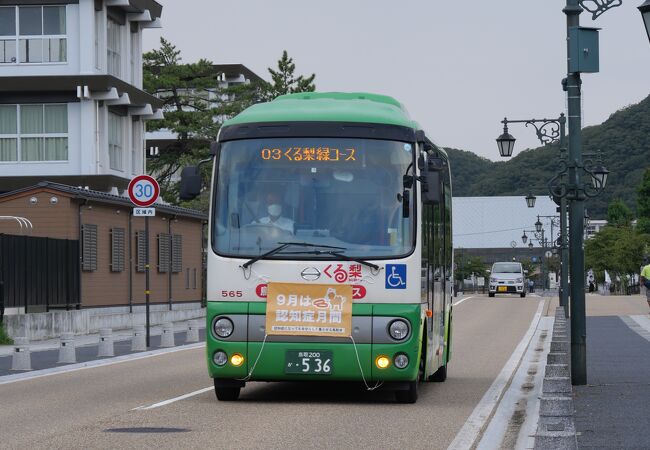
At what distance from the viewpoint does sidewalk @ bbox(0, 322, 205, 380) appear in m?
21.8

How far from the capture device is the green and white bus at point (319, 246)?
14094 millimetres

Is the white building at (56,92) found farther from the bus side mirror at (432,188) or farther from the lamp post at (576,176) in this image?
the bus side mirror at (432,188)

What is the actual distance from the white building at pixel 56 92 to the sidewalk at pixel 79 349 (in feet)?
40.4

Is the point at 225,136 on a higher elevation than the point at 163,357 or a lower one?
higher

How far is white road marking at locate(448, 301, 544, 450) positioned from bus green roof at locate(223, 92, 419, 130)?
3.33m

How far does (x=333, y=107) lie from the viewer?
15.1 metres

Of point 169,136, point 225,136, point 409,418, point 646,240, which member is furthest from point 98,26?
point 646,240

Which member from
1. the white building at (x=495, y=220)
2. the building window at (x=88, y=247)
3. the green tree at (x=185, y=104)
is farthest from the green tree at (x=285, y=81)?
the white building at (x=495, y=220)

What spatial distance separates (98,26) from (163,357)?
24145mm

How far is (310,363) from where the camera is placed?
46.1 ft

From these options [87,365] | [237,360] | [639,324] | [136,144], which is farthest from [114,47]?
[237,360]

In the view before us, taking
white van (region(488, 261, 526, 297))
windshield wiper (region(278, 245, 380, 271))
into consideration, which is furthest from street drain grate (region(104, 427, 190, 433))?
white van (region(488, 261, 526, 297))

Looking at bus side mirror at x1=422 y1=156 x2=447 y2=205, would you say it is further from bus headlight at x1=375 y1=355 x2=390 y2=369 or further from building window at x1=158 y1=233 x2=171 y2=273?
building window at x1=158 y1=233 x2=171 y2=273

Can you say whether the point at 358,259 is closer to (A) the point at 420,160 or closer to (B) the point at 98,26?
(A) the point at 420,160
